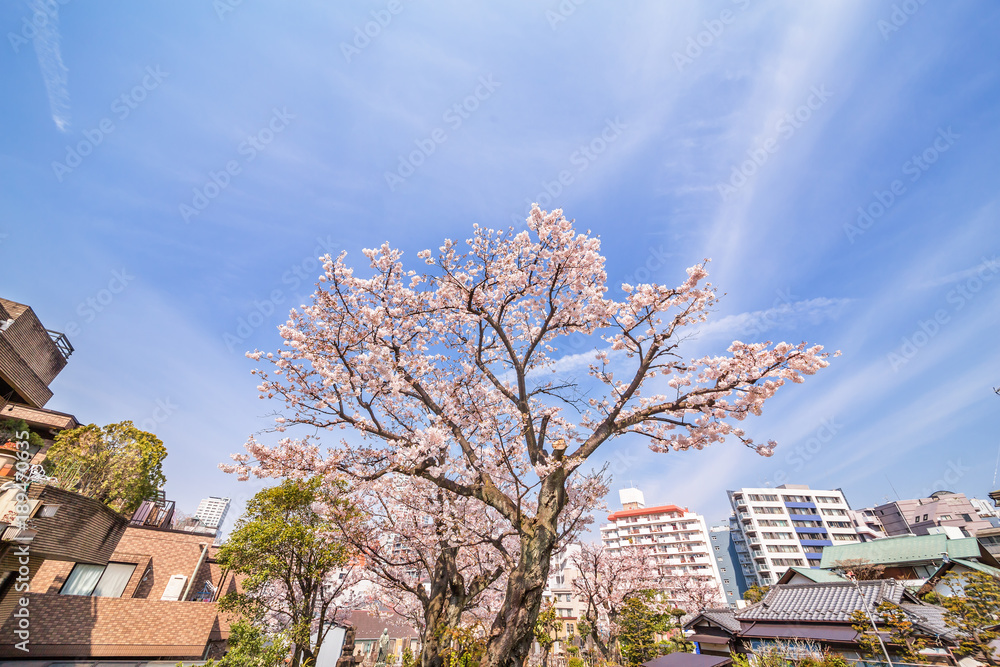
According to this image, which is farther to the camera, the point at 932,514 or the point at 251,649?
the point at 932,514

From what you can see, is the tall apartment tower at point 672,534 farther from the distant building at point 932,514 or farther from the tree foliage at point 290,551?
the tree foliage at point 290,551

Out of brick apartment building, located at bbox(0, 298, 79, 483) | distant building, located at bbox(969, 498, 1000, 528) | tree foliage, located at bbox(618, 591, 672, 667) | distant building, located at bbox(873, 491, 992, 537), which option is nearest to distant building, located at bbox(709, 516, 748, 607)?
distant building, located at bbox(873, 491, 992, 537)

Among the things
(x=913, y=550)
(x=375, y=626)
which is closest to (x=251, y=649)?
(x=913, y=550)

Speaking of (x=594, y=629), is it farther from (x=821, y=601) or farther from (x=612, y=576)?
(x=821, y=601)

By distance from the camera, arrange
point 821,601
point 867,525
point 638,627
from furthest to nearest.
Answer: point 867,525
point 638,627
point 821,601

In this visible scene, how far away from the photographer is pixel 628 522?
71.6 meters

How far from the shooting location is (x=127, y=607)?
53.3ft

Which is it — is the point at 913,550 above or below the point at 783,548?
below

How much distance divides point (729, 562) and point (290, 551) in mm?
80386

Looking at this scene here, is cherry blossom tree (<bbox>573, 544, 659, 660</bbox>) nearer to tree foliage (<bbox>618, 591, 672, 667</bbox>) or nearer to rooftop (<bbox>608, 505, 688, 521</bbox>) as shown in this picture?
tree foliage (<bbox>618, 591, 672, 667</bbox>)

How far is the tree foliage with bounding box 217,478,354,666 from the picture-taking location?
10.7m

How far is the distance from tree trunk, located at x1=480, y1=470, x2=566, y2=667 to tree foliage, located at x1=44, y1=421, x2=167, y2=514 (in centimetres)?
1603

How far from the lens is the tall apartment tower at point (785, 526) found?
59031 millimetres

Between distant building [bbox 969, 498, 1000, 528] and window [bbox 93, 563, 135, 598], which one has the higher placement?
distant building [bbox 969, 498, 1000, 528]
